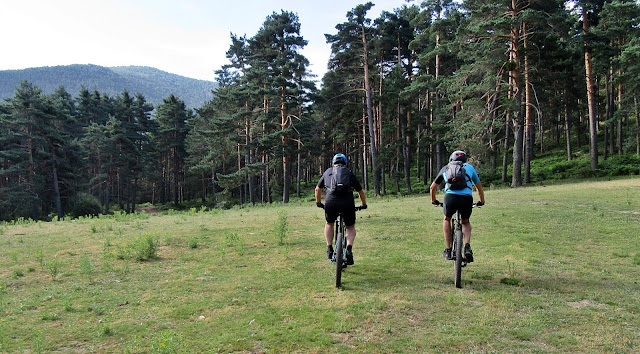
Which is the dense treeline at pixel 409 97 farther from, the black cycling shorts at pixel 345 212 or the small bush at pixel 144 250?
the small bush at pixel 144 250

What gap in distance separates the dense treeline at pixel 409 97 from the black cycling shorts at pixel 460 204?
17.2 m

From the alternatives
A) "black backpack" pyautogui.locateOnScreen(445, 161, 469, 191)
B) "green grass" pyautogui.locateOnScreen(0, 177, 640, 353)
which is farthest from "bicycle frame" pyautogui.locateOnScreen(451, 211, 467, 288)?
"black backpack" pyautogui.locateOnScreen(445, 161, 469, 191)

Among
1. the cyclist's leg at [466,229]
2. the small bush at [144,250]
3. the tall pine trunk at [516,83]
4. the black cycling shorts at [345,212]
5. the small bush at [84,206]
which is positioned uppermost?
the tall pine trunk at [516,83]

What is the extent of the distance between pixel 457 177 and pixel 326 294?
2.63 metres

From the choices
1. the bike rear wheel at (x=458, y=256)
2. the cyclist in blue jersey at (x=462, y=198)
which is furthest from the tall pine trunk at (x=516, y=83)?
the bike rear wheel at (x=458, y=256)

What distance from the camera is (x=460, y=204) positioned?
5.71 metres

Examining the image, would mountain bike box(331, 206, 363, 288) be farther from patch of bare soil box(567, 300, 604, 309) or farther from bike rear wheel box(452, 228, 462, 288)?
patch of bare soil box(567, 300, 604, 309)

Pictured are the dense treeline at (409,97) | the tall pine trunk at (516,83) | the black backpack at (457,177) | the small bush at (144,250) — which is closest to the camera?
the black backpack at (457,177)

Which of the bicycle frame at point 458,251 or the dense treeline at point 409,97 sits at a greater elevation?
→ the dense treeline at point 409,97

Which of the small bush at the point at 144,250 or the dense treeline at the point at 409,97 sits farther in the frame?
the dense treeline at the point at 409,97

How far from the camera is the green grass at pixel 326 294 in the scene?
3969 mm

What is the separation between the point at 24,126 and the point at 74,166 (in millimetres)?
7795

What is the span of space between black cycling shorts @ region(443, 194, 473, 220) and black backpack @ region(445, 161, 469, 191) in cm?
14

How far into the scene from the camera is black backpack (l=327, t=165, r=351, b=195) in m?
5.85
